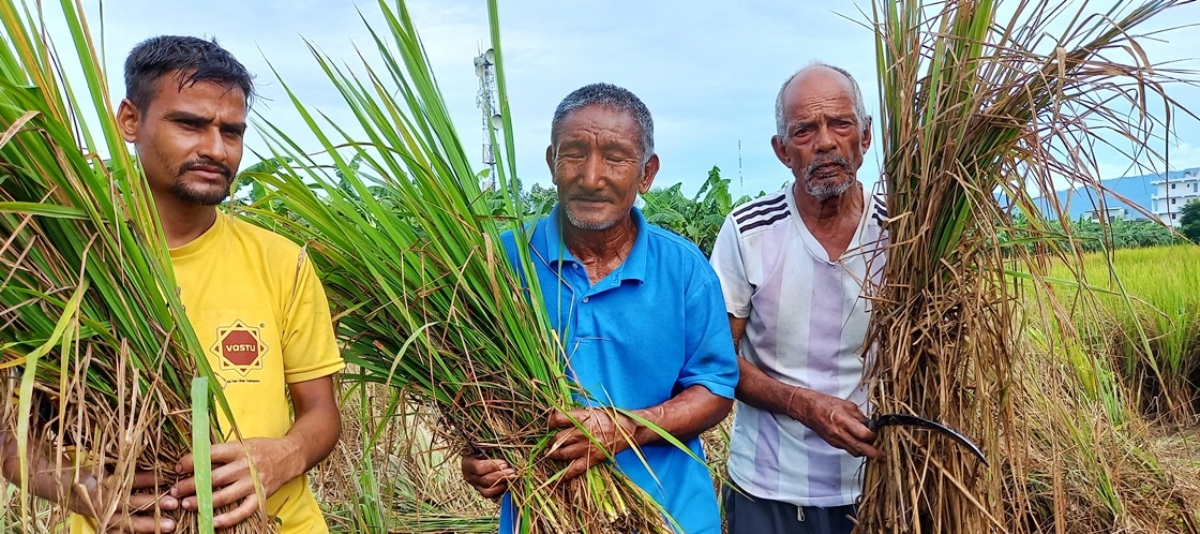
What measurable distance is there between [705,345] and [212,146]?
101 cm

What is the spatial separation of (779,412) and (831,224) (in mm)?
475

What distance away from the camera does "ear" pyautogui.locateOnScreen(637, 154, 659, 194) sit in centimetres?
173

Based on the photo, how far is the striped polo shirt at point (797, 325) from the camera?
188 cm

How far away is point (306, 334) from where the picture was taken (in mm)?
1430

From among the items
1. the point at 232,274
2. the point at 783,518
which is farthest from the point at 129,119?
the point at 783,518

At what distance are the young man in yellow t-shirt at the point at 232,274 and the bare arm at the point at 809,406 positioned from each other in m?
0.94

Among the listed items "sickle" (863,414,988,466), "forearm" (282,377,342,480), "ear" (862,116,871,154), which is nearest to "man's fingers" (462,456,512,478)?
"forearm" (282,377,342,480)

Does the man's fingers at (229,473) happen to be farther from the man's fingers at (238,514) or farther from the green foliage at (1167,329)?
the green foliage at (1167,329)

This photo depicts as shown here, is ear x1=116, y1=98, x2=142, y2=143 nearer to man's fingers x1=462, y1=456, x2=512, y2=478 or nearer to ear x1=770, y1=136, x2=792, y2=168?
man's fingers x1=462, y1=456, x2=512, y2=478

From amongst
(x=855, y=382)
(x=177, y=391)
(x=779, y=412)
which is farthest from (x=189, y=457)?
(x=855, y=382)

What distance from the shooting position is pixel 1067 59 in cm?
137

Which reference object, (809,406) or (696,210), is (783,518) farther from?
(696,210)

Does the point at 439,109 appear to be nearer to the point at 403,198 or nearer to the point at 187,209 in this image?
the point at 403,198

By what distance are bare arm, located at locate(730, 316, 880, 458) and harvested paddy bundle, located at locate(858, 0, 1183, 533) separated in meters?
0.07
